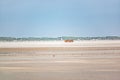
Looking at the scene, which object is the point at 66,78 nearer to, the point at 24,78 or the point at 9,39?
the point at 24,78

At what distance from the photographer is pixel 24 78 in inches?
581

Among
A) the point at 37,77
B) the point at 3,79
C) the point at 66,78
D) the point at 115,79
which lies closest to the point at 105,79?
the point at 115,79

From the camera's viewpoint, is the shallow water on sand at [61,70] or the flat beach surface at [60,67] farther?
the flat beach surface at [60,67]

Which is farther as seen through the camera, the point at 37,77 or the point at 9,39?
the point at 9,39

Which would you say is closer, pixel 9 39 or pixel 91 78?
pixel 91 78

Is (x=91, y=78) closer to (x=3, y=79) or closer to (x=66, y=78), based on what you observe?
(x=66, y=78)

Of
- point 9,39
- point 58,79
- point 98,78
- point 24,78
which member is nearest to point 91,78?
point 98,78

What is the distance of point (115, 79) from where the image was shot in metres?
14.1

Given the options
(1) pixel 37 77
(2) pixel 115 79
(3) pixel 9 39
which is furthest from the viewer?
(3) pixel 9 39

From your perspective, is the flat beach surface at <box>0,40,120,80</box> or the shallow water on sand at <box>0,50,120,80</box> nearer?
the shallow water on sand at <box>0,50,120,80</box>

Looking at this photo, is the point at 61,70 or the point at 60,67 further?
the point at 60,67

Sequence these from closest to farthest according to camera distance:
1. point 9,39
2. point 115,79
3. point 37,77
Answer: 1. point 115,79
2. point 37,77
3. point 9,39

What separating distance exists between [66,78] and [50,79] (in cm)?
62

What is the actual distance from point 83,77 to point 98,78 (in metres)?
0.67
